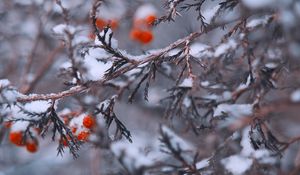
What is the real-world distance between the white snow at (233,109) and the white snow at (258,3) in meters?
0.52

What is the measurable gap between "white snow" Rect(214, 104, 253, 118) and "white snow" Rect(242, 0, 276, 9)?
519 mm

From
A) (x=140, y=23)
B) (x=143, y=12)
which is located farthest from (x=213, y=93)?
(x=143, y=12)

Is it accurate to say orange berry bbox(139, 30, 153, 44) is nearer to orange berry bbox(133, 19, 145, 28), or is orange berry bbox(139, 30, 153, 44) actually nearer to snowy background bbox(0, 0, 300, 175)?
orange berry bbox(133, 19, 145, 28)

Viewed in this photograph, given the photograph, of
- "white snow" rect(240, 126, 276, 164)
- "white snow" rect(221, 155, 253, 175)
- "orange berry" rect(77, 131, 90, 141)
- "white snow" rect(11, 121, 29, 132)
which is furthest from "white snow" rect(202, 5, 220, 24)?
"white snow" rect(11, 121, 29, 132)

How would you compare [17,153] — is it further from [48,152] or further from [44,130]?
[44,130]

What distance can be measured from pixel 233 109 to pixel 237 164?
33 centimetres

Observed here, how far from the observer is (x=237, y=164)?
7.92 ft

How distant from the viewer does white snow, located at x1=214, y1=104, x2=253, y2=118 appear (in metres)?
2.57

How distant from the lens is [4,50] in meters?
7.12

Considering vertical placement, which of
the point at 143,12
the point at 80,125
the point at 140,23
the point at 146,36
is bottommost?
the point at 80,125

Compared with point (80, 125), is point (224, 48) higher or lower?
lower

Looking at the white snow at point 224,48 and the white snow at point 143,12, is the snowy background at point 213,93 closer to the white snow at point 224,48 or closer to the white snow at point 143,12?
the white snow at point 224,48

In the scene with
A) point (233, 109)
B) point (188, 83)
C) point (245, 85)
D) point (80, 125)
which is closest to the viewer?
point (233, 109)

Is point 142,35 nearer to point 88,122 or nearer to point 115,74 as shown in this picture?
point 88,122
